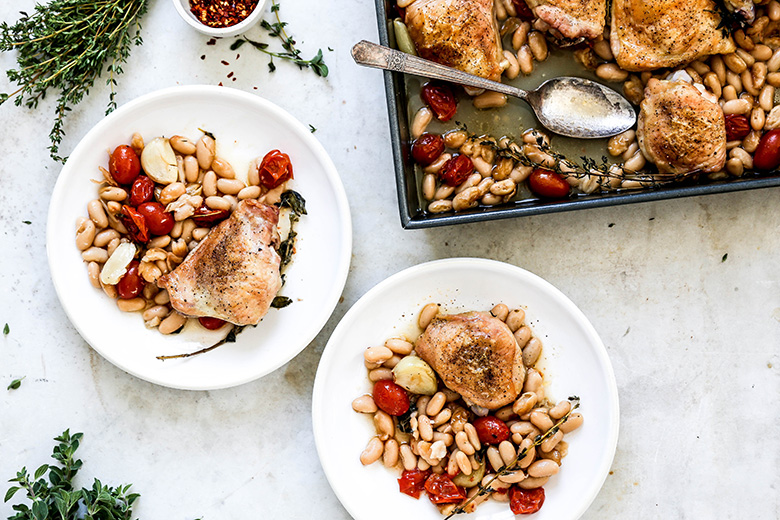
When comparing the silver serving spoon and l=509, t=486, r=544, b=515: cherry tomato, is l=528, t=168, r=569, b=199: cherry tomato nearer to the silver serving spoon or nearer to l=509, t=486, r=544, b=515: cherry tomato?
the silver serving spoon

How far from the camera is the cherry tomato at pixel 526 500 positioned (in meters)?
2.02

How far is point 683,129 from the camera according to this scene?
1.89 metres

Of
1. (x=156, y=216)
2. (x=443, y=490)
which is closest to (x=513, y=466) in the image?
(x=443, y=490)

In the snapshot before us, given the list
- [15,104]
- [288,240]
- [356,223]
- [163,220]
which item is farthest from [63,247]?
[356,223]

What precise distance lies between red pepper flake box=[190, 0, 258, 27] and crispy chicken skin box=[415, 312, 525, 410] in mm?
1146

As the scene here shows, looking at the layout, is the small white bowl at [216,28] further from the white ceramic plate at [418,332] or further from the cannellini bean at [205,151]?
the white ceramic plate at [418,332]

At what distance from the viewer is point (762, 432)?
220 centimetres

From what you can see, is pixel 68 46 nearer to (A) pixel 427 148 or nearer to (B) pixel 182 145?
(B) pixel 182 145

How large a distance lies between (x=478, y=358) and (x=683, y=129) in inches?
35.1

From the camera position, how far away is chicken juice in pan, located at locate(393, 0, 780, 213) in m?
1.91

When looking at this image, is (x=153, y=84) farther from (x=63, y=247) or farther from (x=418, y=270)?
(x=418, y=270)

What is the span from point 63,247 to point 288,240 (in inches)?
26.9

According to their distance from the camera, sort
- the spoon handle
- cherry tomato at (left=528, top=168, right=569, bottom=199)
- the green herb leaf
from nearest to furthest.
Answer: the spoon handle → cherry tomato at (left=528, top=168, right=569, bottom=199) → the green herb leaf

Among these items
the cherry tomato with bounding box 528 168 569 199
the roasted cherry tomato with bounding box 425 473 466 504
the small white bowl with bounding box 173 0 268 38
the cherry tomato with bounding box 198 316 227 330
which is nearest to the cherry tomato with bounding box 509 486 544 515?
the roasted cherry tomato with bounding box 425 473 466 504
